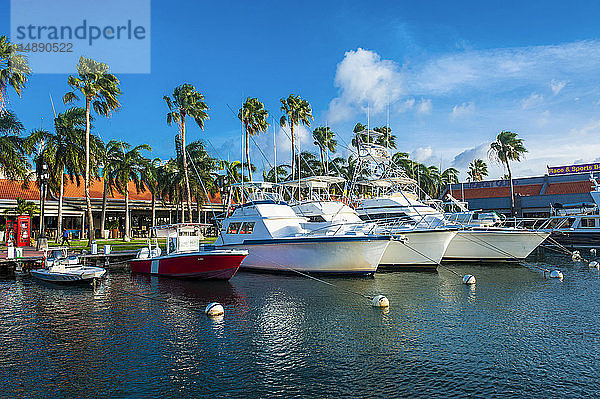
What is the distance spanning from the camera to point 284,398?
8.32 m

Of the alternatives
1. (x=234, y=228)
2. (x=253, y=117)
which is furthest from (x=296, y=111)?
(x=234, y=228)

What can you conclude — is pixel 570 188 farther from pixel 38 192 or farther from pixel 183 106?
pixel 38 192

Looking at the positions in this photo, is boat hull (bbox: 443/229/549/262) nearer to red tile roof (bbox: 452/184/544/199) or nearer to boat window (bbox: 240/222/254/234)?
boat window (bbox: 240/222/254/234)

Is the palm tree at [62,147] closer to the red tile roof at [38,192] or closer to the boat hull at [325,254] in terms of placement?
the red tile roof at [38,192]

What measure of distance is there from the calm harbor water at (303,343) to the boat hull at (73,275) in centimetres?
137

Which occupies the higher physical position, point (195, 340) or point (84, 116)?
point (84, 116)

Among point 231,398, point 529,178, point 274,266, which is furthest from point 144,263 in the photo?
point 529,178

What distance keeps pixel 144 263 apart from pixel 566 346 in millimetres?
20539

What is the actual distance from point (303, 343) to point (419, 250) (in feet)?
51.5

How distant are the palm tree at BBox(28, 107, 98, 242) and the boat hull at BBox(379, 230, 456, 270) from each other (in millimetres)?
28571

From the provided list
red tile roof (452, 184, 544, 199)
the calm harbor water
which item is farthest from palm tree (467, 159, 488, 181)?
the calm harbor water

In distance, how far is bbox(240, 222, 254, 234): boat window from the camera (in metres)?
25.5

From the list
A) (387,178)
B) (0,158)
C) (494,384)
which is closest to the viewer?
(494,384)

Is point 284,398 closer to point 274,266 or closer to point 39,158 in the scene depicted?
point 274,266
